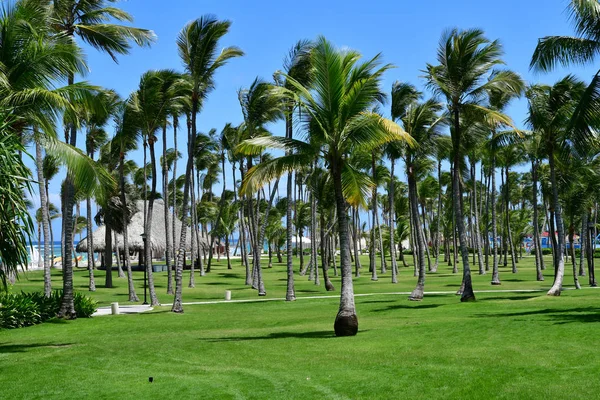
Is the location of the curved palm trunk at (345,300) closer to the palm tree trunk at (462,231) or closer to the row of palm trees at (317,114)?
the row of palm trees at (317,114)

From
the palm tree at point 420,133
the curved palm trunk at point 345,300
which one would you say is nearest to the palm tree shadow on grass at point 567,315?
the curved palm trunk at point 345,300

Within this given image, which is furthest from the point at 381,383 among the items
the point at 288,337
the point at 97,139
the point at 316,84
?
the point at 97,139

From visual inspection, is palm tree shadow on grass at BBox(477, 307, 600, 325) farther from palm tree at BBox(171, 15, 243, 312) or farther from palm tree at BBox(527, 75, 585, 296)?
palm tree at BBox(171, 15, 243, 312)

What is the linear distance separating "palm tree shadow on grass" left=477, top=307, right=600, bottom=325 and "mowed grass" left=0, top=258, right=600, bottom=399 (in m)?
0.05

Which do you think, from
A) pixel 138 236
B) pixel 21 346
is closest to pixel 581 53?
pixel 21 346

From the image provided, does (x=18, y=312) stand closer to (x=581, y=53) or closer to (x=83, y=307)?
(x=83, y=307)

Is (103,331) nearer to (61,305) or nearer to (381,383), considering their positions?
(61,305)

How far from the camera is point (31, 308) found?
23156mm

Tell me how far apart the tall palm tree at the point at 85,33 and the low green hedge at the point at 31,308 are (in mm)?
623

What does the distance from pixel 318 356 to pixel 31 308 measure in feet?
43.9

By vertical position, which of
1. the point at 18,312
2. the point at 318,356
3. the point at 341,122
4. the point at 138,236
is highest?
the point at 341,122

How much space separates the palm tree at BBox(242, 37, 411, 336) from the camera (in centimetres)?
1769

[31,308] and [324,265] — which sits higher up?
[324,265]

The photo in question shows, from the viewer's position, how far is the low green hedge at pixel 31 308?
21984 millimetres
